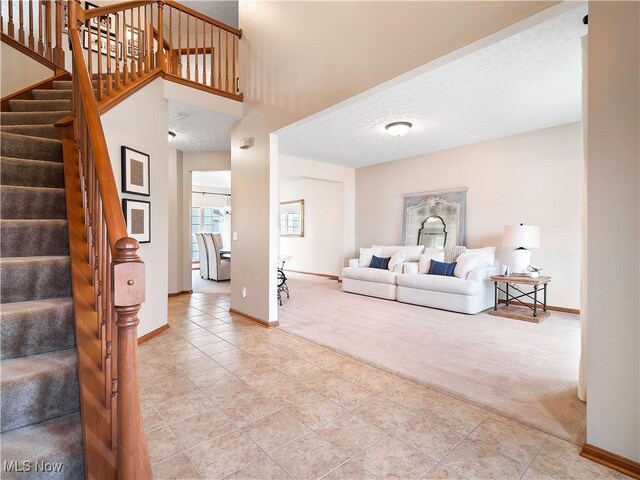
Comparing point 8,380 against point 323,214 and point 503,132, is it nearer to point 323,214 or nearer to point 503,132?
point 503,132

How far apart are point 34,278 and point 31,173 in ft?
3.32

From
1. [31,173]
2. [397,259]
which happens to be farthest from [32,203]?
[397,259]

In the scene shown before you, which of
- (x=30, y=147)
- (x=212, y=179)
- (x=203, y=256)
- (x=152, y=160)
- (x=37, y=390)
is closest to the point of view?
(x=37, y=390)

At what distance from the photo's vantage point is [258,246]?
13.9 feet

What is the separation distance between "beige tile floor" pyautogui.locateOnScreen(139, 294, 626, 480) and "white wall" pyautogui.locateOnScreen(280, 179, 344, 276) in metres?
5.30

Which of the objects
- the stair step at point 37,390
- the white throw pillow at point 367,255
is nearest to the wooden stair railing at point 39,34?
the stair step at point 37,390

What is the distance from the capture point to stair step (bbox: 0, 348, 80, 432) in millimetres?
1278

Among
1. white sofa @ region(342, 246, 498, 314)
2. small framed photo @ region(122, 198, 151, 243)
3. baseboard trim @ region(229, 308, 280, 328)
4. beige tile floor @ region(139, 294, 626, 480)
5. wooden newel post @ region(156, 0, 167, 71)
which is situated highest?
wooden newel post @ region(156, 0, 167, 71)

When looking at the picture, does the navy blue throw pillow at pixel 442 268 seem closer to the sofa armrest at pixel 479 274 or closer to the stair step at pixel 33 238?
the sofa armrest at pixel 479 274

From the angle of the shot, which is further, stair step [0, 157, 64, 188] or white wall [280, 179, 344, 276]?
white wall [280, 179, 344, 276]

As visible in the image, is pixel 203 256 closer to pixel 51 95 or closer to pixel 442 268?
pixel 51 95

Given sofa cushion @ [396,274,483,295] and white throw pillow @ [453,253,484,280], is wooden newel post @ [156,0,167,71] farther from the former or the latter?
white throw pillow @ [453,253,484,280]

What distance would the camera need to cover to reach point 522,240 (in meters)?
4.42

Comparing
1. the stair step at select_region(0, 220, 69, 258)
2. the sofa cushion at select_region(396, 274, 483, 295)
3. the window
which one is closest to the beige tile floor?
the stair step at select_region(0, 220, 69, 258)
